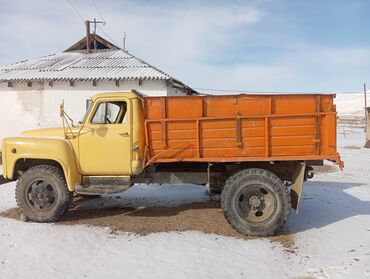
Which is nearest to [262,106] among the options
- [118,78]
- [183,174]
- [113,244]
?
[183,174]

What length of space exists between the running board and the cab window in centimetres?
96

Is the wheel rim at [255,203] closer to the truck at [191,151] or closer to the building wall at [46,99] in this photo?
the truck at [191,151]

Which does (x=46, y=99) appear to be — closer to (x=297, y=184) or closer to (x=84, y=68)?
(x=84, y=68)

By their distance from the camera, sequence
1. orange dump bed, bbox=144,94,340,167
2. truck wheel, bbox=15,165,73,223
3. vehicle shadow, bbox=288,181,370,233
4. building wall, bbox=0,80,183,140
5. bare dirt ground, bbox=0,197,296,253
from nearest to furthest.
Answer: orange dump bed, bbox=144,94,340,167
bare dirt ground, bbox=0,197,296,253
truck wheel, bbox=15,165,73,223
vehicle shadow, bbox=288,181,370,233
building wall, bbox=0,80,183,140

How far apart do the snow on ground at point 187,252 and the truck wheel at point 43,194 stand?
9.1 inches

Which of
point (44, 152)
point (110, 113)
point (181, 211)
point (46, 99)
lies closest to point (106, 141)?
point (110, 113)

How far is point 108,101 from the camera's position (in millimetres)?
6648

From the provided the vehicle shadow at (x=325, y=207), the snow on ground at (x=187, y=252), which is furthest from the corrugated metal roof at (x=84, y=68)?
the snow on ground at (x=187, y=252)

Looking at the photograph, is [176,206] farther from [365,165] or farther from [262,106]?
[365,165]

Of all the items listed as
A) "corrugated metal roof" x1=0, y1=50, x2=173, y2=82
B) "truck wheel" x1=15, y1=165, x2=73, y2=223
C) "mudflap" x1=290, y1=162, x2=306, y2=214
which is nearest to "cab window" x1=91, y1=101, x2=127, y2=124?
"truck wheel" x1=15, y1=165, x2=73, y2=223

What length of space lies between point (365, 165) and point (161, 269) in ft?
37.5

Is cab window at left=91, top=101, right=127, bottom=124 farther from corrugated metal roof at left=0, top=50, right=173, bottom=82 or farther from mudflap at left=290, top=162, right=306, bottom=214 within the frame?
corrugated metal roof at left=0, top=50, right=173, bottom=82

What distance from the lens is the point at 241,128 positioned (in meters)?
6.11

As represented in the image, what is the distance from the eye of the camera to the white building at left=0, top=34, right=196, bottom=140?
52.5 ft
